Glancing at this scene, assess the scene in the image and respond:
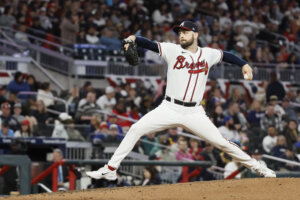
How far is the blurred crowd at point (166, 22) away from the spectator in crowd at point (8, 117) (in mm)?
4580

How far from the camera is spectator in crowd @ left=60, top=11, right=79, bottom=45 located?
18156mm

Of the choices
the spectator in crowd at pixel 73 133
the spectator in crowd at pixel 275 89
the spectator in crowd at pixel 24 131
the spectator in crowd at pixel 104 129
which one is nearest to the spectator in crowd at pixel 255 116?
the spectator in crowd at pixel 275 89

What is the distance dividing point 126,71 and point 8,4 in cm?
315

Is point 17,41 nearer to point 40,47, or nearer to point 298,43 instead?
point 40,47

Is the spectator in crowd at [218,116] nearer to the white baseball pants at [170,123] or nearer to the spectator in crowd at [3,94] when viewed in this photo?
the spectator in crowd at [3,94]

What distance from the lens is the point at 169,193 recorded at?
823cm

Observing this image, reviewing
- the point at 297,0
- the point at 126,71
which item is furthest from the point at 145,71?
the point at 297,0

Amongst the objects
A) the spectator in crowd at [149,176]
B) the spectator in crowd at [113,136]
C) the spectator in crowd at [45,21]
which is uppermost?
the spectator in crowd at [45,21]

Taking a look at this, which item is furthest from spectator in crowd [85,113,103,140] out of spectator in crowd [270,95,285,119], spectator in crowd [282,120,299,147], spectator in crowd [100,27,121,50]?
spectator in crowd [100,27,121,50]

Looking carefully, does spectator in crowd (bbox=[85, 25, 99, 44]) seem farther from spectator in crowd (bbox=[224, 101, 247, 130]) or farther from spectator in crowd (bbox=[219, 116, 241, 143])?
spectator in crowd (bbox=[219, 116, 241, 143])

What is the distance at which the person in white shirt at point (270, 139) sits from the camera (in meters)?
14.0

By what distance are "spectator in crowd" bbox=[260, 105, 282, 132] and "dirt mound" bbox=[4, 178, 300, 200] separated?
658 cm

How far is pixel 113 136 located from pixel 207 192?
5.16 metres

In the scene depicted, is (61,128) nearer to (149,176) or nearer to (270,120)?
(149,176)
